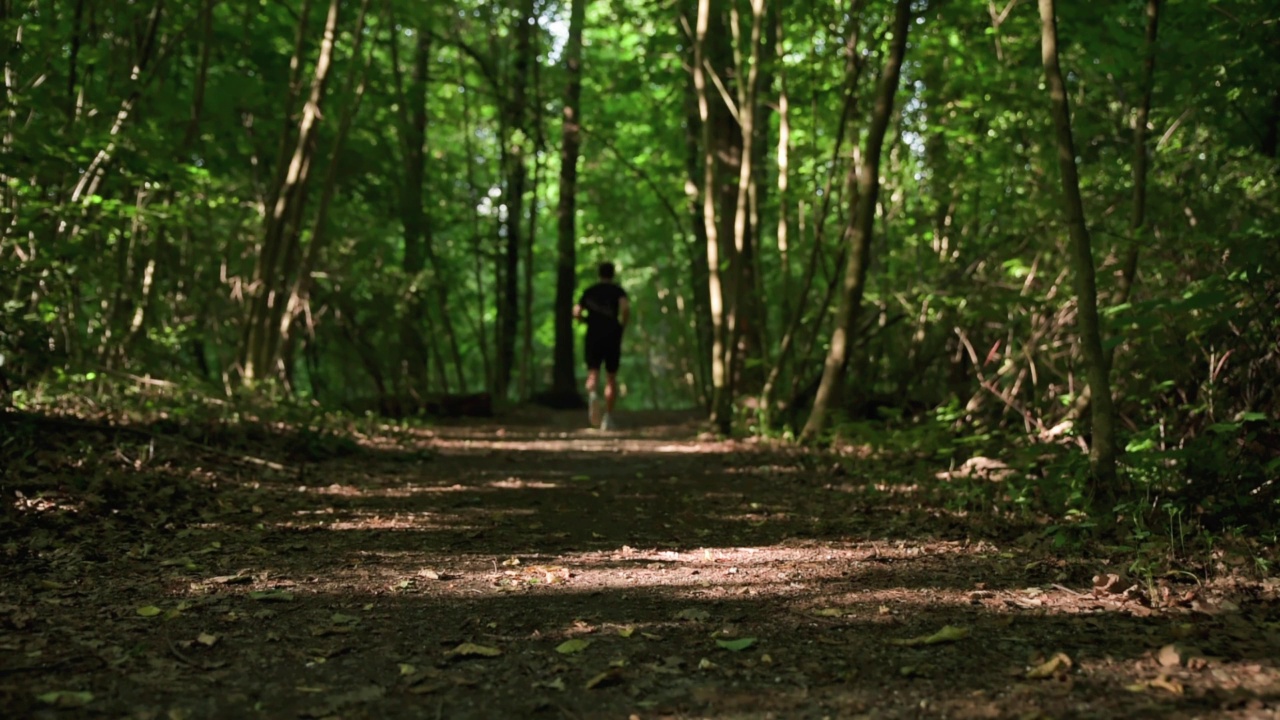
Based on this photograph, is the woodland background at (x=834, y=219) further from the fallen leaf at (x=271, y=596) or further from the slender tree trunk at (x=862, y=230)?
the fallen leaf at (x=271, y=596)

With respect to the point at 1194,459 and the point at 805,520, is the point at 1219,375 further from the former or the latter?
the point at 805,520

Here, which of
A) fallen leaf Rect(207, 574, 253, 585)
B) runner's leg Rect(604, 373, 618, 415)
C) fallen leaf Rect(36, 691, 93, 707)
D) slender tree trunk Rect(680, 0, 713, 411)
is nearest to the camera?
fallen leaf Rect(36, 691, 93, 707)

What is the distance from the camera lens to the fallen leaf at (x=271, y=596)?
3901 mm

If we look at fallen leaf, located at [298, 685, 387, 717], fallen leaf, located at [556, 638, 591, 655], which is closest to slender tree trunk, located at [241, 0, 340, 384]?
fallen leaf, located at [556, 638, 591, 655]

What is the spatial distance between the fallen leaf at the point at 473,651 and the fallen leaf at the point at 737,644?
76 centimetres

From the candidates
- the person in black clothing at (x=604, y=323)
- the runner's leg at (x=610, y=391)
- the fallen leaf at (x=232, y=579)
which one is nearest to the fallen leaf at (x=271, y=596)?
the fallen leaf at (x=232, y=579)

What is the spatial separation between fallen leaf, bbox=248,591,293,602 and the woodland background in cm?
348

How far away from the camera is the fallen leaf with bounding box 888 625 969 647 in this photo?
3.25 metres

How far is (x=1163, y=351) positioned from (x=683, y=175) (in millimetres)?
11793

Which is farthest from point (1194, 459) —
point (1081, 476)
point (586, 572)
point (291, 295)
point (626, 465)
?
point (291, 295)

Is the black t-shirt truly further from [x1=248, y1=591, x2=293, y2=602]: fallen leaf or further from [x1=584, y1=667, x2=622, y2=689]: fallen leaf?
[x1=584, y1=667, x2=622, y2=689]: fallen leaf

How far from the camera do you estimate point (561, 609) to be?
151 inches

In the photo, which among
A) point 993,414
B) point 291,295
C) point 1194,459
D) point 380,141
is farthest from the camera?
point 380,141

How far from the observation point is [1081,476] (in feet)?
17.9
